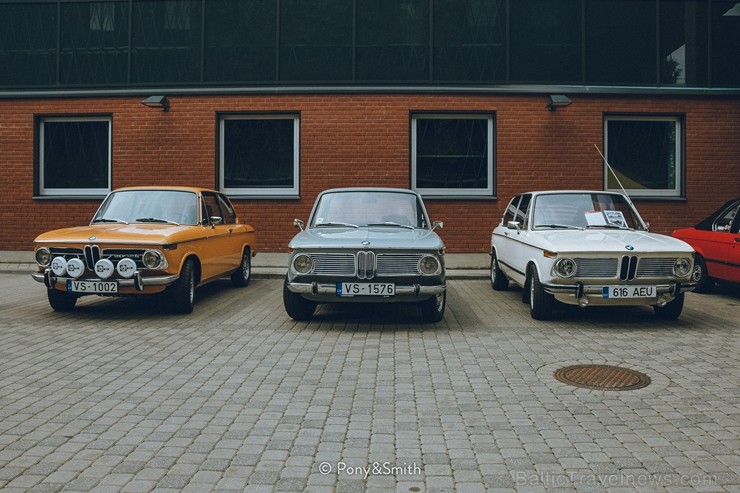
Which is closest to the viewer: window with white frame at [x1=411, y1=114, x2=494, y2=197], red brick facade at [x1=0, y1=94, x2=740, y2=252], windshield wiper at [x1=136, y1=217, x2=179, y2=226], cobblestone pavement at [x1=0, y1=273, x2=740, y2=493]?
cobblestone pavement at [x1=0, y1=273, x2=740, y2=493]

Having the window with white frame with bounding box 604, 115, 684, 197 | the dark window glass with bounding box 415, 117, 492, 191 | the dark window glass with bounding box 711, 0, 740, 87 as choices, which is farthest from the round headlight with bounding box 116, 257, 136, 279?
the dark window glass with bounding box 711, 0, 740, 87

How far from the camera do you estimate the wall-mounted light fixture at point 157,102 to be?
575 inches

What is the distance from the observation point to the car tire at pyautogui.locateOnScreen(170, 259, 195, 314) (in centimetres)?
850

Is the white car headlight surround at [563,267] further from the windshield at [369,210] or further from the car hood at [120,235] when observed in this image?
the car hood at [120,235]

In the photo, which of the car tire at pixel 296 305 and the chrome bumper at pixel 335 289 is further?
the car tire at pixel 296 305

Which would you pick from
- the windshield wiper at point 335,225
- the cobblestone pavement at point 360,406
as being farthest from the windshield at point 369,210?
the cobblestone pavement at point 360,406

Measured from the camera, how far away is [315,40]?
589 inches

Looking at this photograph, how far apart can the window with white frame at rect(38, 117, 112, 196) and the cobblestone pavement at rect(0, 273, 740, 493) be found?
773 centimetres

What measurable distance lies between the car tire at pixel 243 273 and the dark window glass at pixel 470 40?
5959 mm

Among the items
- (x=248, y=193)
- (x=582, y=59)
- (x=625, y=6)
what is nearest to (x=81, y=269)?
(x=248, y=193)

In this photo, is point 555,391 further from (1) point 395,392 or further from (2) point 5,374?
(2) point 5,374

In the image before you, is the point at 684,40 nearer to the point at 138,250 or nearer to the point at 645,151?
the point at 645,151

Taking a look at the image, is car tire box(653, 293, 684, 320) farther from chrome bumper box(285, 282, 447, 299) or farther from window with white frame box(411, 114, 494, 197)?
window with white frame box(411, 114, 494, 197)

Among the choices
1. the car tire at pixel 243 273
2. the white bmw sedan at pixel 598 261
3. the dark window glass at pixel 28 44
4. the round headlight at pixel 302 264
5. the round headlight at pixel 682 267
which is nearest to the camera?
the round headlight at pixel 302 264
